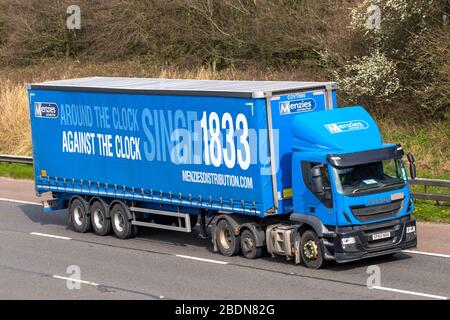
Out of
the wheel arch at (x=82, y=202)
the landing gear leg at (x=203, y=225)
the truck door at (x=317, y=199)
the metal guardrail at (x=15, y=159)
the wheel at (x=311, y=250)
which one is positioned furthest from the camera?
the metal guardrail at (x=15, y=159)

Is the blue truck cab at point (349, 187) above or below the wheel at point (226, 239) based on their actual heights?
above

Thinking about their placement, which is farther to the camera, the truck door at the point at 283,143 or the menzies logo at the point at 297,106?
the menzies logo at the point at 297,106

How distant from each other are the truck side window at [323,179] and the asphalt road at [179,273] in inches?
48.4

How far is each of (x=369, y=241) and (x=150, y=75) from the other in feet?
82.5

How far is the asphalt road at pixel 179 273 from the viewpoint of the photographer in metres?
14.9

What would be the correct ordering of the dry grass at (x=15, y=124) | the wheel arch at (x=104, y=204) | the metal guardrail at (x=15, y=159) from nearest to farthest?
1. the wheel arch at (x=104, y=204)
2. the metal guardrail at (x=15, y=159)
3. the dry grass at (x=15, y=124)

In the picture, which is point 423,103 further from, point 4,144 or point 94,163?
point 4,144

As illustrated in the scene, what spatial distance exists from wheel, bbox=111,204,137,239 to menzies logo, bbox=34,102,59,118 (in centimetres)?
272

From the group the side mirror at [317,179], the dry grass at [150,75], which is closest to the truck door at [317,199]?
the side mirror at [317,179]

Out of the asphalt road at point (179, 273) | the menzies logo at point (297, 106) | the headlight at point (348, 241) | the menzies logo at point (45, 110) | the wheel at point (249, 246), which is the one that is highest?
the menzies logo at point (45, 110)

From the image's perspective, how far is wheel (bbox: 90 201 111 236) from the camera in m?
20.6

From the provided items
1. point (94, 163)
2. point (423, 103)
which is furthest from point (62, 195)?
point (423, 103)

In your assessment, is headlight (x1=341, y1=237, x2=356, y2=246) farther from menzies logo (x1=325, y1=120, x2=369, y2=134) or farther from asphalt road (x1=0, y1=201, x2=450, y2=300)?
menzies logo (x1=325, y1=120, x2=369, y2=134)

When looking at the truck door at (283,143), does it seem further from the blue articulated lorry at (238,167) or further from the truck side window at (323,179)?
the truck side window at (323,179)
